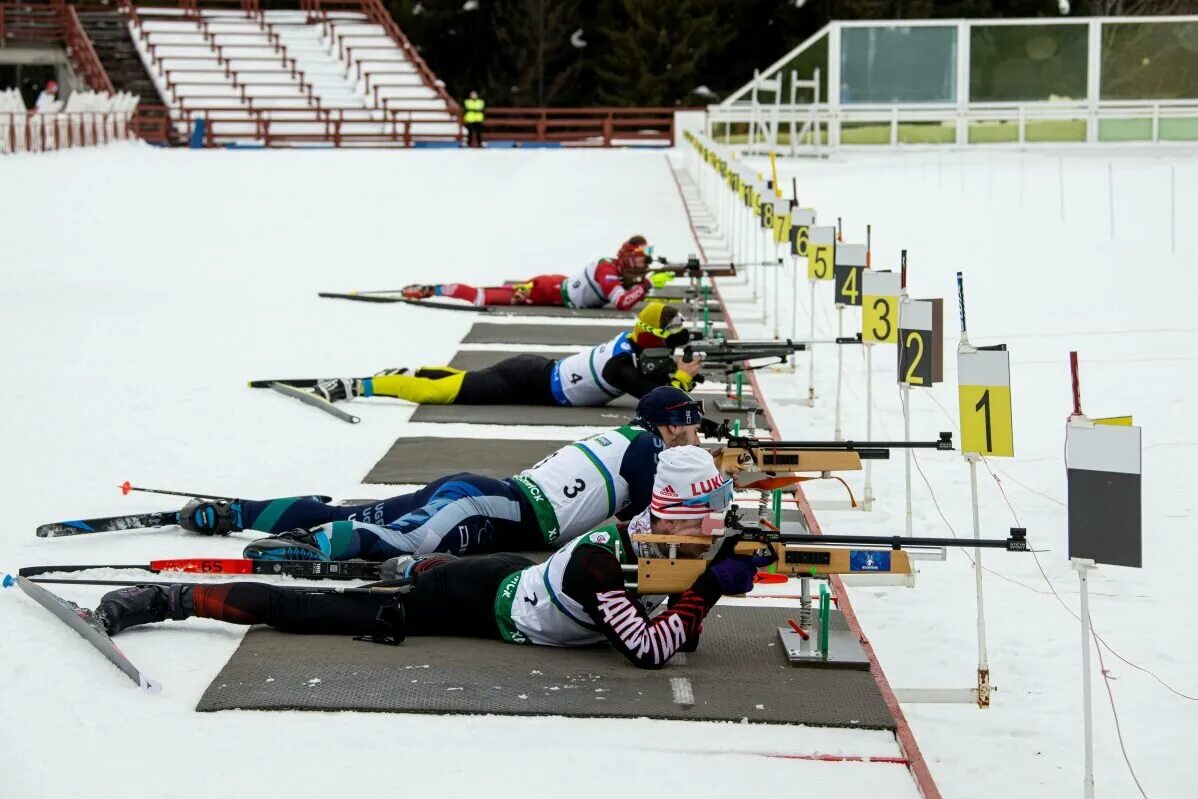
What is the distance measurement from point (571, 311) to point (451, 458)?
6017mm

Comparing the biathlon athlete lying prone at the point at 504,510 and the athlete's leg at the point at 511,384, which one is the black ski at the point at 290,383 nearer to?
the athlete's leg at the point at 511,384

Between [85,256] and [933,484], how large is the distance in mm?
11571

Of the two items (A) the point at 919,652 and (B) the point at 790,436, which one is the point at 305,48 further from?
(A) the point at 919,652

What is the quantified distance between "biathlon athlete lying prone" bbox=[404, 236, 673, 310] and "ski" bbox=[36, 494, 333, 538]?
7108 millimetres

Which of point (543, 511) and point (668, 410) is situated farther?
point (543, 511)

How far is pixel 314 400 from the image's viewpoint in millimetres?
9906

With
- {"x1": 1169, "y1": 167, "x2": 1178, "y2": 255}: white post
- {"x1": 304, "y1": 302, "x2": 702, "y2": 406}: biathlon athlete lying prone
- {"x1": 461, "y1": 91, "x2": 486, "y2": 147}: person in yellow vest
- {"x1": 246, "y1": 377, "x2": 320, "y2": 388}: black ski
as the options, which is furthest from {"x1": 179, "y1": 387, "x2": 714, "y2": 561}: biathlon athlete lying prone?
{"x1": 461, "y1": 91, "x2": 486, "y2": 147}: person in yellow vest

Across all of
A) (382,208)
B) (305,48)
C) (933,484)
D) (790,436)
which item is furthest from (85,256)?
(305,48)

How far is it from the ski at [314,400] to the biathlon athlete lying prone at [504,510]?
306 centimetres

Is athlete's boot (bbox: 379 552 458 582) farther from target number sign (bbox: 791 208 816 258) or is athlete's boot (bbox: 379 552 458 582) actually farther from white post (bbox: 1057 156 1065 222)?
white post (bbox: 1057 156 1065 222)

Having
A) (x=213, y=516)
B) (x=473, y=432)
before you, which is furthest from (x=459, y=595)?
(x=473, y=432)

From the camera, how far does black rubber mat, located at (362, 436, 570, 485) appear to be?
8250 millimetres

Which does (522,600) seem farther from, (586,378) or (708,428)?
(586,378)

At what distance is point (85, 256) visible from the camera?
17.4 meters
